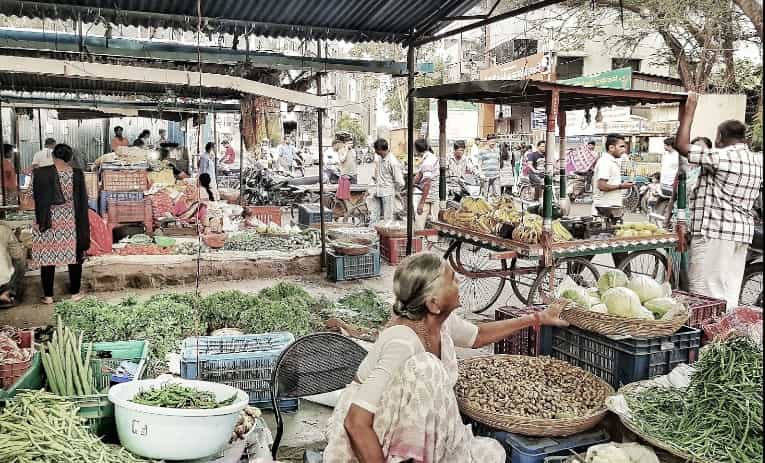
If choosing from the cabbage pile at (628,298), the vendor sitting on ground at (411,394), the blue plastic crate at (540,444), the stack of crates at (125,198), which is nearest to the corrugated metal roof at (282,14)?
the cabbage pile at (628,298)

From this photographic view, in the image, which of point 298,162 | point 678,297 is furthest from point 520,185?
point 678,297

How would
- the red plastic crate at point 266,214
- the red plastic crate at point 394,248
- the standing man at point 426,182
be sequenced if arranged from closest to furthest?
1. the red plastic crate at point 394,248
2. the standing man at point 426,182
3. the red plastic crate at point 266,214

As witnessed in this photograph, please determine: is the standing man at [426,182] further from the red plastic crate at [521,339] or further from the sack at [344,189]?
the red plastic crate at [521,339]

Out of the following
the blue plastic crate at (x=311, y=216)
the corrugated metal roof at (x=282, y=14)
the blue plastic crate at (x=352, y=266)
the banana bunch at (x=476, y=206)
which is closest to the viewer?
the corrugated metal roof at (x=282, y=14)

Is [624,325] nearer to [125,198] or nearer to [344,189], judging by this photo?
[125,198]

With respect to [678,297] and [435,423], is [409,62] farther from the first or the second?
[435,423]

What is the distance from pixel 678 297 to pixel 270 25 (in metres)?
4.94

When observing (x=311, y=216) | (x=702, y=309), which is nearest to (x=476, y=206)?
(x=702, y=309)

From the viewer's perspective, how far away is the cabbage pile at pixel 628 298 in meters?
3.60

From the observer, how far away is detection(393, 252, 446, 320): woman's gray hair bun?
263 cm

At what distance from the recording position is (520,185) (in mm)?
18328

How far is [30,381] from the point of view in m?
3.66

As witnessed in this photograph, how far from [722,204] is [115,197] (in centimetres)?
919

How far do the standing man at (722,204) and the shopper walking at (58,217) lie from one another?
21.0 ft
